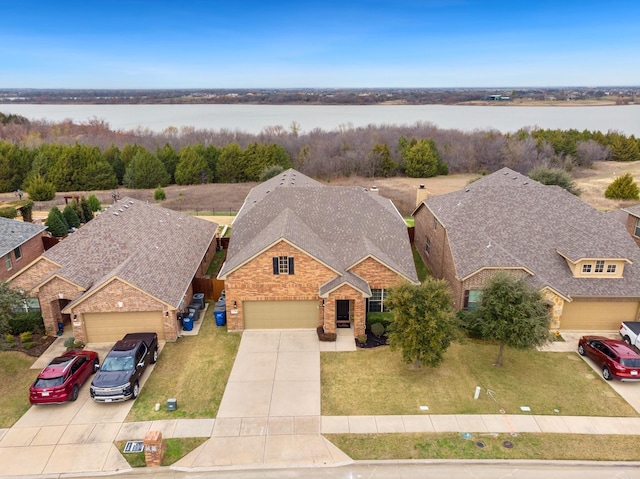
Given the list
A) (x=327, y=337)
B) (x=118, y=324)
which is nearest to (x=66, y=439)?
(x=118, y=324)

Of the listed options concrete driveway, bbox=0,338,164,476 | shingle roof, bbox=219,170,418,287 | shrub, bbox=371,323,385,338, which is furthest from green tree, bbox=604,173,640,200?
concrete driveway, bbox=0,338,164,476

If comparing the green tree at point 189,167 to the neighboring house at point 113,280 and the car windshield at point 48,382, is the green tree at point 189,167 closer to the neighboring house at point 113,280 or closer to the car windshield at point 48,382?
the neighboring house at point 113,280

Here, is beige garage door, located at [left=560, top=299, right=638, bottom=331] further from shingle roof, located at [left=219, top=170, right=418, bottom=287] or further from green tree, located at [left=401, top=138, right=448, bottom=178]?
green tree, located at [left=401, top=138, right=448, bottom=178]

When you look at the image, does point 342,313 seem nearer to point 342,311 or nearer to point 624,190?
point 342,311

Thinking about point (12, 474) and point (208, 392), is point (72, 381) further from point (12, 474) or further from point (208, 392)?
point (208, 392)

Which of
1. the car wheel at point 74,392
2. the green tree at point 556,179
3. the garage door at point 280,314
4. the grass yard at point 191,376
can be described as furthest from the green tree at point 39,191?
the green tree at point 556,179
